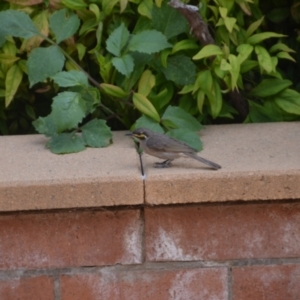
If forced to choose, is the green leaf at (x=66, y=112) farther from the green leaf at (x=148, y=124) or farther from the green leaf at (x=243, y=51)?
the green leaf at (x=243, y=51)

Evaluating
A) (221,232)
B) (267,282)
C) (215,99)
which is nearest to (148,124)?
(215,99)

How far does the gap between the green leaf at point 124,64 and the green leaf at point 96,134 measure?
23 cm

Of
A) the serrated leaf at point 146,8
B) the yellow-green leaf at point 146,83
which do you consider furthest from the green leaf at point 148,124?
the serrated leaf at point 146,8

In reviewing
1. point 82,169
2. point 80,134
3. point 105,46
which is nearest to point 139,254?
point 82,169

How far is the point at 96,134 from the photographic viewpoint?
315 centimetres

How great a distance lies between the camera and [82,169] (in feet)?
9.12

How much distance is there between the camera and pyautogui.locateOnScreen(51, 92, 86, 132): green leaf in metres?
3.00

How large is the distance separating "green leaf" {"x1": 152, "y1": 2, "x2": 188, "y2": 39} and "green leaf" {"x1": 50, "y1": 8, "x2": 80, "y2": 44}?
13.2 inches

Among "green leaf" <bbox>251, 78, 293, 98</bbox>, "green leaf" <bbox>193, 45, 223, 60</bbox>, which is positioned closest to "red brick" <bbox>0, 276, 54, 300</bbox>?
"green leaf" <bbox>193, 45, 223, 60</bbox>

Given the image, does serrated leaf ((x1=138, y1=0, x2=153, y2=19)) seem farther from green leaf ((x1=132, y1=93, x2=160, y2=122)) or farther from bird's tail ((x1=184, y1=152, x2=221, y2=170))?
bird's tail ((x1=184, y1=152, x2=221, y2=170))

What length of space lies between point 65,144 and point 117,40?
0.48m

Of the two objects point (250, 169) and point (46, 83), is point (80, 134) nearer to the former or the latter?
point (46, 83)

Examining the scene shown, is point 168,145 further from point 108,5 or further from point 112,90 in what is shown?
point 108,5

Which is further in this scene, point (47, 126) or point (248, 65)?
point (248, 65)
